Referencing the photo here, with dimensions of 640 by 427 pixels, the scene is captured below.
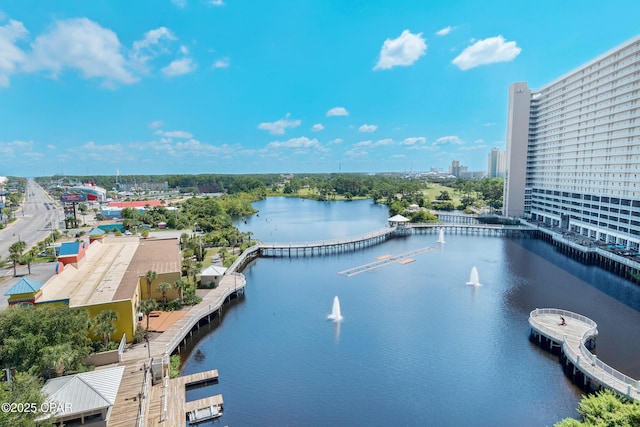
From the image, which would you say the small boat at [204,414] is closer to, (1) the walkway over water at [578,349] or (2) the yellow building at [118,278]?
(2) the yellow building at [118,278]

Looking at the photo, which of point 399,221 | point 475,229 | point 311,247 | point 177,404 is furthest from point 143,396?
point 475,229

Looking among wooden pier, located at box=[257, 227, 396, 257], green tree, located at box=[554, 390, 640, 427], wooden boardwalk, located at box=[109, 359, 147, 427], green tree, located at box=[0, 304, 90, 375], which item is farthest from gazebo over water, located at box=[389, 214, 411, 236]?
green tree, located at box=[0, 304, 90, 375]

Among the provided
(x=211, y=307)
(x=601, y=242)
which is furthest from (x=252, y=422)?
(x=601, y=242)

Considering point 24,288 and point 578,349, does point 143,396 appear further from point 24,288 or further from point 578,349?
point 578,349

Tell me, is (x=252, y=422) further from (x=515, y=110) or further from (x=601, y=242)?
(x=515, y=110)

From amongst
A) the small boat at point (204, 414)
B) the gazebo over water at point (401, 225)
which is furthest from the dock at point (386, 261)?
the small boat at point (204, 414)
